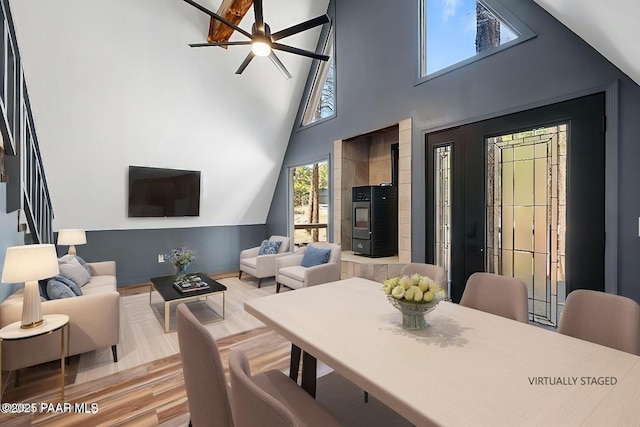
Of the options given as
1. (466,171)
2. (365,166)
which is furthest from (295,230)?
(466,171)

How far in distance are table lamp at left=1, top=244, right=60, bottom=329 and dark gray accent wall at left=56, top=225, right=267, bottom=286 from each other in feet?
10.2

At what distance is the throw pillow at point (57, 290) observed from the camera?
93.7 inches

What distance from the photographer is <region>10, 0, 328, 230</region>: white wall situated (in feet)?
11.0

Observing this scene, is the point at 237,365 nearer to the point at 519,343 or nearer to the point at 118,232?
the point at 519,343

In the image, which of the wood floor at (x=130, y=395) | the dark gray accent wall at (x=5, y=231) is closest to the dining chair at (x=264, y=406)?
the wood floor at (x=130, y=395)

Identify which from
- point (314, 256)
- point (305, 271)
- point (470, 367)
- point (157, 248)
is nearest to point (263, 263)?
point (314, 256)

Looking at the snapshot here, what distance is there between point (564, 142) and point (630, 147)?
42cm

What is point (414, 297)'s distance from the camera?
1.27 metres

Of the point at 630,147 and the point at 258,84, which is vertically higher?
the point at 258,84

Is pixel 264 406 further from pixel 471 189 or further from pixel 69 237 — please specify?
pixel 69 237

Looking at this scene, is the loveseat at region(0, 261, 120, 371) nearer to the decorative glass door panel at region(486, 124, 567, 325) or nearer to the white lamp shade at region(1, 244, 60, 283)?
the white lamp shade at region(1, 244, 60, 283)

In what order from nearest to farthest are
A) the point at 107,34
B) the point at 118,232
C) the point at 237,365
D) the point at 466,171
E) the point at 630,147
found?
the point at 237,365 → the point at 630,147 → the point at 466,171 → the point at 107,34 → the point at 118,232

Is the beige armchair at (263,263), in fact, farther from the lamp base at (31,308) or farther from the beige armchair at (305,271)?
the lamp base at (31,308)

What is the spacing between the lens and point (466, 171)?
320 centimetres
